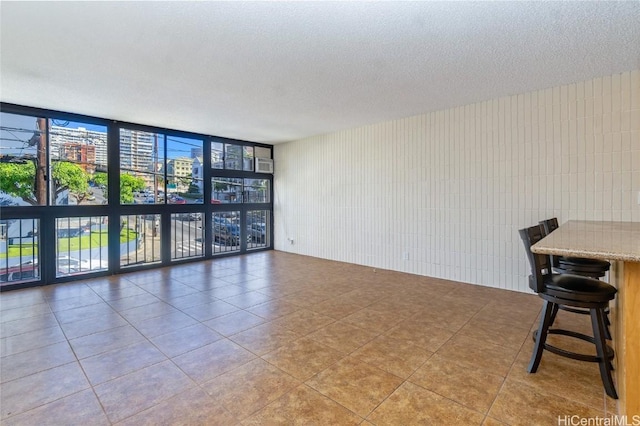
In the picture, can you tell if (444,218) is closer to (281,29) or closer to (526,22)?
(526,22)

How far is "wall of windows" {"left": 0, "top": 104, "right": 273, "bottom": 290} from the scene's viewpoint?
4332mm

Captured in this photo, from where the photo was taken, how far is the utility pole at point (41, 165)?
14.5ft

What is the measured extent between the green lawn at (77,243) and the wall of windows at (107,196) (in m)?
0.01

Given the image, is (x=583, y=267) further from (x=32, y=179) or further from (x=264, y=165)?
(x=32, y=179)

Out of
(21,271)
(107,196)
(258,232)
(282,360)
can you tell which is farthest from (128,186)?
(282,360)

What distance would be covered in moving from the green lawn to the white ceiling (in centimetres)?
192

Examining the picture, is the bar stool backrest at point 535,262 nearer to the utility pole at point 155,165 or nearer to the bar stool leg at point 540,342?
the bar stool leg at point 540,342

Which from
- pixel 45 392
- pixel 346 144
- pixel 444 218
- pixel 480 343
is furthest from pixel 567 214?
pixel 45 392

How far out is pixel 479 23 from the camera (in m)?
2.38

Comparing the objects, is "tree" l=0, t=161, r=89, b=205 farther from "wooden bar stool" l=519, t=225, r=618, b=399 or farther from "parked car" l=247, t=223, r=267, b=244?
"wooden bar stool" l=519, t=225, r=618, b=399

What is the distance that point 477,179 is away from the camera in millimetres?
4348

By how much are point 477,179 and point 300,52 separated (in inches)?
116

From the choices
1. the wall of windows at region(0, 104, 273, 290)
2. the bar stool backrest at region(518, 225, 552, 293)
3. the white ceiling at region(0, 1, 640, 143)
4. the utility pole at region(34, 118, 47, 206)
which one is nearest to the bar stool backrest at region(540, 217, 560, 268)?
the bar stool backrest at region(518, 225, 552, 293)

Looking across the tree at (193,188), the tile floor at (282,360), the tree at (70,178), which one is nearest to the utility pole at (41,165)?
the tree at (70,178)
